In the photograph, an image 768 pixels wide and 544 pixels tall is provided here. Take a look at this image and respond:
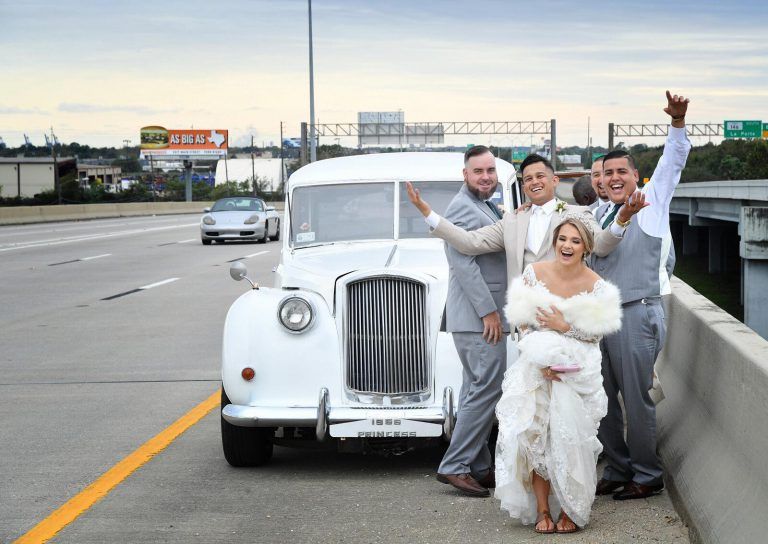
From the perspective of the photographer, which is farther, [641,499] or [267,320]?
[267,320]

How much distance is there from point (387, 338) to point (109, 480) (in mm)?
1839

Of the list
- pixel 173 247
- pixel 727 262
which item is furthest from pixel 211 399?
pixel 727 262

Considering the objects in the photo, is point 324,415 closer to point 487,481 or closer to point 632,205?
point 487,481

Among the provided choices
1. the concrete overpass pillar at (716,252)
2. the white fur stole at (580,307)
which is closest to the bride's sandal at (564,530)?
the white fur stole at (580,307)

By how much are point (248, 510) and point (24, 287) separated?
641 inches

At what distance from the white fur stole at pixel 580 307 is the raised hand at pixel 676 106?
0.91 meters

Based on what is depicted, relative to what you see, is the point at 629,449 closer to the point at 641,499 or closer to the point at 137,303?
the point at 641,499

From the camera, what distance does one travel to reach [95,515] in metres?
6.29

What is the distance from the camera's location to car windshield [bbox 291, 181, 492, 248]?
339 inches

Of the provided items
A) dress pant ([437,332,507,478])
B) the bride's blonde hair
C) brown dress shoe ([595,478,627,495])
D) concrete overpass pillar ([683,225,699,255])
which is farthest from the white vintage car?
concrete overpass pillar ([683,225,699,255])

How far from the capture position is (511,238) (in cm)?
638

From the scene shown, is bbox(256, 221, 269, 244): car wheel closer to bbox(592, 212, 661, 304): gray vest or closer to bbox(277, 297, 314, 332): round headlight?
bbox(277, 297, 314, 332): round headlight

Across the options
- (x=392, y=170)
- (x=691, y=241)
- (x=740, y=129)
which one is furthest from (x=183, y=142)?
(x=392, y=170)

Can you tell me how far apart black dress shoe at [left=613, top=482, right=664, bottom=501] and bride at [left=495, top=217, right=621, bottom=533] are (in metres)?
0.59
